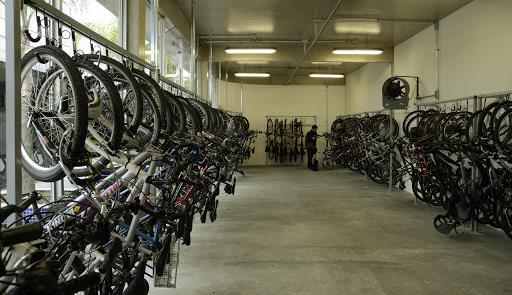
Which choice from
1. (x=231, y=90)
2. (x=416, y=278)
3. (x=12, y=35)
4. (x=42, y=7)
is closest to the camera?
(x=12, y=35)

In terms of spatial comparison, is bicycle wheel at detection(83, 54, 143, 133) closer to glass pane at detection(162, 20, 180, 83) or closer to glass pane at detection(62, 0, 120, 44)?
glass pane at detection(62, 0, 120, 44)

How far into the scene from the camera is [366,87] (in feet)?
39.9

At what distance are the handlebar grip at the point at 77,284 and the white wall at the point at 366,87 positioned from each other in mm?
10160

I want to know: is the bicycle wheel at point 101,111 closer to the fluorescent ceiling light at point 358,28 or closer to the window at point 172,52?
the window at point 172,52

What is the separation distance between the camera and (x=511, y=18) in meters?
5.52

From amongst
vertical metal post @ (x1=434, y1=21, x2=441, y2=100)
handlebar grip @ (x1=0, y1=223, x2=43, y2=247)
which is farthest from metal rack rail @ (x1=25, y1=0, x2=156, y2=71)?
vertical metal post @ (x1=434, y1=21, x2=441, y2=100)

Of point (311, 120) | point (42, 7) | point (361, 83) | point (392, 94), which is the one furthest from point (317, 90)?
point (42, 7)

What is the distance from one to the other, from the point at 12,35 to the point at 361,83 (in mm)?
11937

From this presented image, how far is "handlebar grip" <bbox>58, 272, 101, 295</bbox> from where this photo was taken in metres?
1.00

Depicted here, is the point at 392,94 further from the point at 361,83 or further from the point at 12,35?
the point at 12,35

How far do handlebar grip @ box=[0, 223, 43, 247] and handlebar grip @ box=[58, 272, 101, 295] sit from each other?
0.46 ft

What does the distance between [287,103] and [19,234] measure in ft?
45.5

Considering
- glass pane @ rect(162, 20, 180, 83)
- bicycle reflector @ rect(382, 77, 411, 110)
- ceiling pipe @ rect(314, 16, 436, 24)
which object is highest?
ceiling pipe @ rect(314, 16, 436, 24)

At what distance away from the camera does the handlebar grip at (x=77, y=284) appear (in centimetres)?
100
